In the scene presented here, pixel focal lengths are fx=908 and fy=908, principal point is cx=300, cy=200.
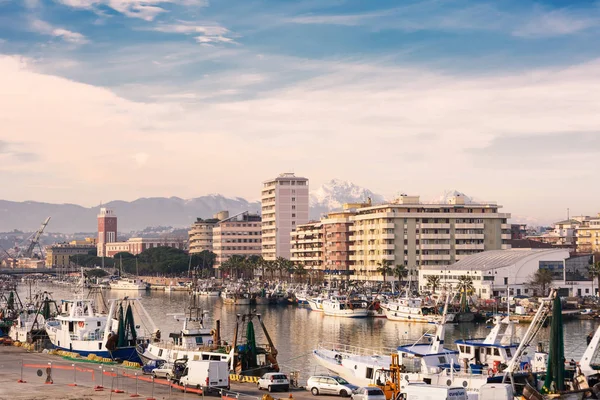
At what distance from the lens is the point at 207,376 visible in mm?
47062

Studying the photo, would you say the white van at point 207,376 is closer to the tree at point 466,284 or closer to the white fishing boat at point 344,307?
the white fishing boat at point 344,307

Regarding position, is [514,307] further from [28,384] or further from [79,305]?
[28,384]

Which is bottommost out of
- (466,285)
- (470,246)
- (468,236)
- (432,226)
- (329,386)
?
(329,386)

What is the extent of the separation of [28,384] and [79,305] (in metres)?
23.2

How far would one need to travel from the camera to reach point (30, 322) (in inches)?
3268

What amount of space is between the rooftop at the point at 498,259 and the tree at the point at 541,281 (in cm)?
392

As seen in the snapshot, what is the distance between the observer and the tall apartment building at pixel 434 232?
6698 inches

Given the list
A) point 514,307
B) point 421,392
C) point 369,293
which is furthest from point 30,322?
point 369,293

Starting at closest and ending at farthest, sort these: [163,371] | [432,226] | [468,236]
A: [163,371] → [432,226] → [468,236]

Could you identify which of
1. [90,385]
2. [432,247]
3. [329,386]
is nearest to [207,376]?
[329,386]

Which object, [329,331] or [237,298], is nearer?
[329,331]

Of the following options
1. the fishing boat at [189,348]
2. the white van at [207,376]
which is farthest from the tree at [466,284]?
the white van at [207,376]

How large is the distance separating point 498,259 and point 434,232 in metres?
26.6

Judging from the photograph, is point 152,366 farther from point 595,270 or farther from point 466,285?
point 595,270
